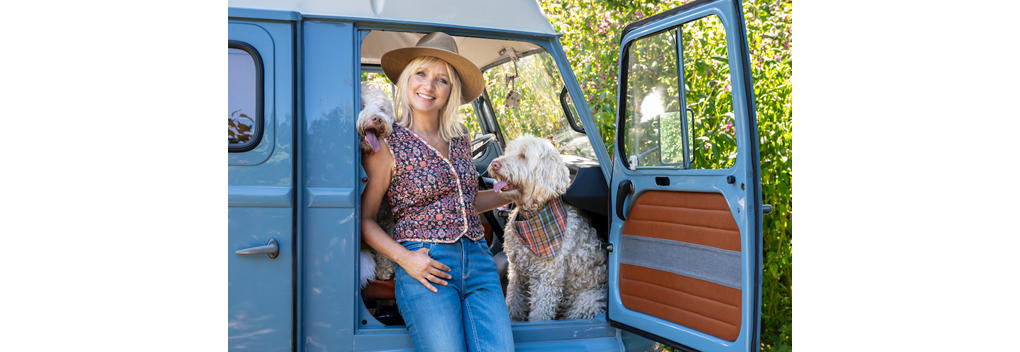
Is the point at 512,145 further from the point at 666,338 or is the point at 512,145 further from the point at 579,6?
the point at 579,6

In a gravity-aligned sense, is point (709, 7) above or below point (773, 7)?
below

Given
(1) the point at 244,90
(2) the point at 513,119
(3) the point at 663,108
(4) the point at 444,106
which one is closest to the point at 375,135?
(4) the point at 444,106

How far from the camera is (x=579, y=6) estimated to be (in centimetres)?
540

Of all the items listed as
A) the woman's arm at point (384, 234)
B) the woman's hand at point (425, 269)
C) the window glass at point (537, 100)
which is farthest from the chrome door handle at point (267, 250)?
the window glass at point (537, 100)

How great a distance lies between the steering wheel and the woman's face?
1408 millimetres

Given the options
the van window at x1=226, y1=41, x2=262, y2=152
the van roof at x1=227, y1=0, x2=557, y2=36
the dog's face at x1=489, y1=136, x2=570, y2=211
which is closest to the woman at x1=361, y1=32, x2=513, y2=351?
the van roof at x1=227, y1=0, x2=557, y2=36

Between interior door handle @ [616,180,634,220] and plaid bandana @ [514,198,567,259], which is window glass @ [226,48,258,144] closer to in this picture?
plaid bandana @ [514,198,567,259]

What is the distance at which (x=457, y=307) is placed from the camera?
7.66 ft

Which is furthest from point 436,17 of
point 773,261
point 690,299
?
point 773,261

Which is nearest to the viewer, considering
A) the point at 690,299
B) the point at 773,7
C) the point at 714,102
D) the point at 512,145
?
the point at 690,299

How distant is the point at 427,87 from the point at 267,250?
3.17 feet

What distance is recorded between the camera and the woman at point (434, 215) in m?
2.31

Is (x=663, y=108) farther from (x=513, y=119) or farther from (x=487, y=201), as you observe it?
(x=513, y=119)

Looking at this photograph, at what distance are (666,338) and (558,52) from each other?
141 cm
